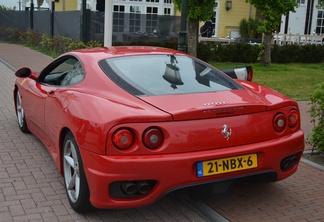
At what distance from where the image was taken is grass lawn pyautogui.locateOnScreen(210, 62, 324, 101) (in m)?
11.3

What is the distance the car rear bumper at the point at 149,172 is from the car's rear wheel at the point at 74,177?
0.49ft

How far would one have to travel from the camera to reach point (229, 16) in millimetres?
30016

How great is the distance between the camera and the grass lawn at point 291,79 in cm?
1128

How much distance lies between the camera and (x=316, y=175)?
499 centimetres

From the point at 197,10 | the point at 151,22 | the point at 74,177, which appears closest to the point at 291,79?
the point at 197,10

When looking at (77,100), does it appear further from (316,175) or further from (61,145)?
(316,175)

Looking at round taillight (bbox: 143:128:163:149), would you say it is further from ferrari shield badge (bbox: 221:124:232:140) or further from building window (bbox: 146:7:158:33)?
building window (bbox: 146:7:158:33)

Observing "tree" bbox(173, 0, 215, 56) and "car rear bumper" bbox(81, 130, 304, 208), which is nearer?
"car rear bumper" bbox(81, 130, 304, 208)

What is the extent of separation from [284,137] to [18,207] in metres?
2.43

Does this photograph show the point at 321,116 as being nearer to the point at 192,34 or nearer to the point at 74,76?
the point at 74,76

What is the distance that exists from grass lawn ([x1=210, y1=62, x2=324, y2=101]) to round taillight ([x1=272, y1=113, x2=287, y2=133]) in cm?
647

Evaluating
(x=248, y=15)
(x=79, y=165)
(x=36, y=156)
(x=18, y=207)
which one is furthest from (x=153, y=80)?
(x=248, y=15)

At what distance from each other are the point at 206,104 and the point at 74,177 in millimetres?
1336

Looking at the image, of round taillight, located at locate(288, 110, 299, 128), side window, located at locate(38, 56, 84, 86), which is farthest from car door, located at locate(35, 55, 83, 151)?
round taillight, located at locate(288, 110, 299, 128)
